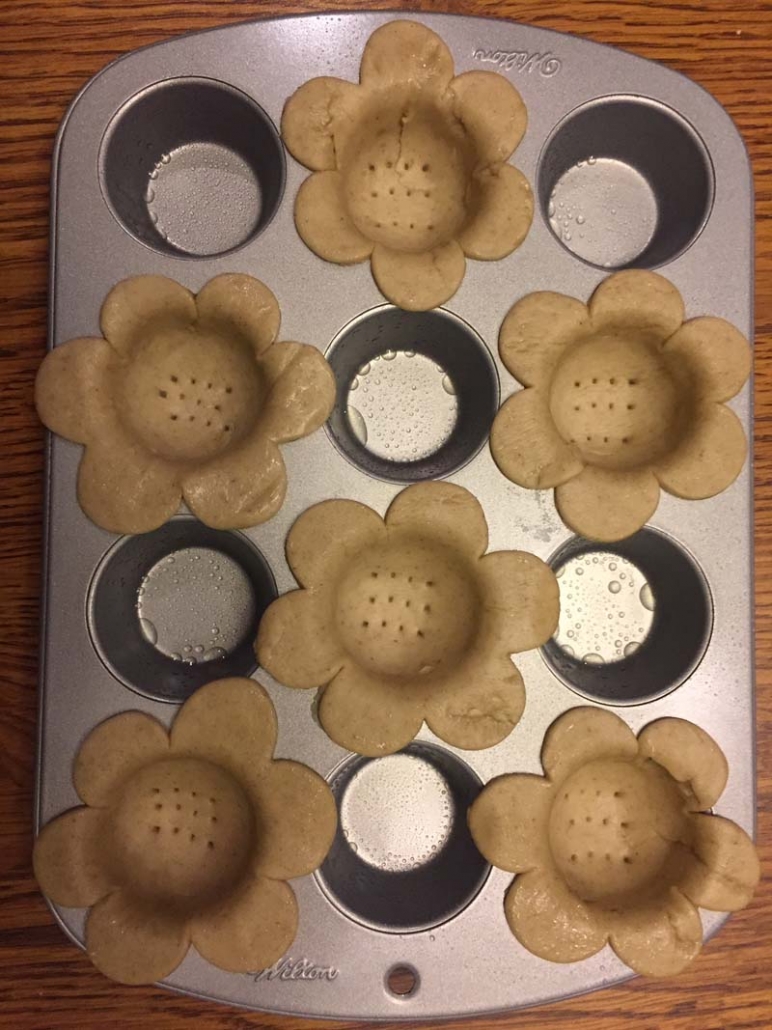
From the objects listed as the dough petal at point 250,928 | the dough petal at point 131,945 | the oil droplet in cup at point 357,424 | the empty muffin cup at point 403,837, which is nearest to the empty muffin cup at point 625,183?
the oil droplet in cup at point 357,424

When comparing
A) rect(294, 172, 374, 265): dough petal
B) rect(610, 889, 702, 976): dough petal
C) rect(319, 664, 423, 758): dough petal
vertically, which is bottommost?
rect(610, 889, 702, 976): dough petal

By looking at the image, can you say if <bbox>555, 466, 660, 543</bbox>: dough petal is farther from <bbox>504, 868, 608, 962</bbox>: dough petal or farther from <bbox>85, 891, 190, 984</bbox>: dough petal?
<bbox>85, 891, 190, 984</bbox>: dough petal

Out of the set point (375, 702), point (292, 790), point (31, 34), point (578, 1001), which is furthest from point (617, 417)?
point (31, 34)

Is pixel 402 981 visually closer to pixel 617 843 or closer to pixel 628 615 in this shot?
pixel 617 843

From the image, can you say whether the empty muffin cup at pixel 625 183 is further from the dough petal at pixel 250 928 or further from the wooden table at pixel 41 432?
the dough petal at pixel 250 928

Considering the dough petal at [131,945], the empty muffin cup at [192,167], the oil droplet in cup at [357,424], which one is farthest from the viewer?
the oil droplet in cup at [357,424]

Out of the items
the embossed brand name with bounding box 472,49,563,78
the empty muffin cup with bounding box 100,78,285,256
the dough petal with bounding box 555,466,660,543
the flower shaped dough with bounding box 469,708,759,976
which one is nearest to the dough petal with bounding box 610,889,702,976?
the flower shaped dough with bounding box 469,708,759,976

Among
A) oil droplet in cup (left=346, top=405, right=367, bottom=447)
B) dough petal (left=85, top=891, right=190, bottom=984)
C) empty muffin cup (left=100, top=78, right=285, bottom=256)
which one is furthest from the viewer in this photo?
oil droplet in cup (left=346, top=405, right=367, bottom=447)
